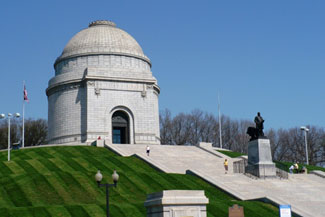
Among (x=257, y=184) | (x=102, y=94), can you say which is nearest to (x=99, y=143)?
(x=102, y=94)

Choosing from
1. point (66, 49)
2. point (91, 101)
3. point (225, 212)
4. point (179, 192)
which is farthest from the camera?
point (66, 49)

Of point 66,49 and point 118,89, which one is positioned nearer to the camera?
point 118,89

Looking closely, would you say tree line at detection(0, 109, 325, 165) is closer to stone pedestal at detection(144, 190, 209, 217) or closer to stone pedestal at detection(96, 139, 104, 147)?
stone pedestal at detection(96, 139, 104, 147)

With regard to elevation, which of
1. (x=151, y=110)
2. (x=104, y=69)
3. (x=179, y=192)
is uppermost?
(x=104, y=69)

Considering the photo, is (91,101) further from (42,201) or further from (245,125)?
(245,125)

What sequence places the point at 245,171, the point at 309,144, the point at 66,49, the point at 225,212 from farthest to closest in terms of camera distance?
the point at 309,144 < the point at 66,49 < the point at 245,171 < the point at 225,212

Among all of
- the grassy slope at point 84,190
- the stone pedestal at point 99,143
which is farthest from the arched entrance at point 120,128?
the grassy slope at point 84,190

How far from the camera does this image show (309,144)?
283 ft

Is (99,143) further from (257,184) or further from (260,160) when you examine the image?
(257,184)

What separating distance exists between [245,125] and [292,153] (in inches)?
381

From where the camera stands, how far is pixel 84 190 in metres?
28.8

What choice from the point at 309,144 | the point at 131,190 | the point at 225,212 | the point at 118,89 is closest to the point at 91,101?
the point at 118,89

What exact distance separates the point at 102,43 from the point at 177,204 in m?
44.1

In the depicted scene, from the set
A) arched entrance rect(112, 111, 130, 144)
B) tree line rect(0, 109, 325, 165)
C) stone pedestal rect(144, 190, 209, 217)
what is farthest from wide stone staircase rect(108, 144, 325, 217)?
tree line rect(0, 109, 325, 165)
